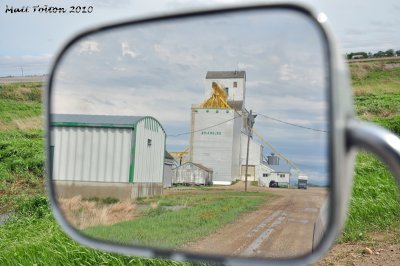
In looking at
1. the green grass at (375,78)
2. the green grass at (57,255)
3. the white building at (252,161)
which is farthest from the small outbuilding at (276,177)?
the green grass at (375,78)

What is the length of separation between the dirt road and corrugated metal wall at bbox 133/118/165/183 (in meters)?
0.16

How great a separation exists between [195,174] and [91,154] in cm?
22

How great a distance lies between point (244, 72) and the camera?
1.05 meters

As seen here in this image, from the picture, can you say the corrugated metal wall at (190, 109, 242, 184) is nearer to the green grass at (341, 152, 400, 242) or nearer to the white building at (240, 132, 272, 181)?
the white building at (240, 132, 272, 181)

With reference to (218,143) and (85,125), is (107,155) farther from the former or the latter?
(218,143)

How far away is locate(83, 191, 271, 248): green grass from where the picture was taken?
43.6 inches

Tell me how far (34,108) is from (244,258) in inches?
952

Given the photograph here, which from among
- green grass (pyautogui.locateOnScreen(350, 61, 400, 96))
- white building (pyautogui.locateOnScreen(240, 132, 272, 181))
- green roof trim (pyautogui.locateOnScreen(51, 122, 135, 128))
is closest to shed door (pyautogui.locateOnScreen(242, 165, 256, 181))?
white building (pyautogui.locateOnScreen(240, 132, 272, 181))

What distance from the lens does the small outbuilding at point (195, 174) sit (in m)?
1.08

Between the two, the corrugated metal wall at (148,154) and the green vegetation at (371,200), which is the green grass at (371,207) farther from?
the corrugated metal wall at (148,154)

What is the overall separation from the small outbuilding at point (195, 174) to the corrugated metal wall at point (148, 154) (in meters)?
0.04

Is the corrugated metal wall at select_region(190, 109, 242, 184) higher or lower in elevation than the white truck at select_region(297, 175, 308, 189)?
higher

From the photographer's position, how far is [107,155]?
46.4 inches

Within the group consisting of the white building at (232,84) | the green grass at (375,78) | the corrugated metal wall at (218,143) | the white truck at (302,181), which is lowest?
the white truck at (302,181)
